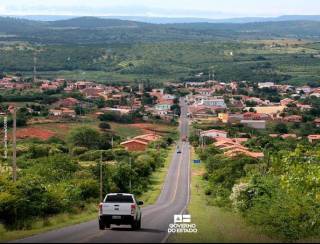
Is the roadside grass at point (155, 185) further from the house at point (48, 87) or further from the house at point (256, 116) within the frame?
the house at point (48, 87)

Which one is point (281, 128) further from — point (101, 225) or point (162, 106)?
point (101, 225)

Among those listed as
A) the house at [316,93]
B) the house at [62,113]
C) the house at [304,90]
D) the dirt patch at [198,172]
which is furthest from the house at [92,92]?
the dirt patch at [198,172]

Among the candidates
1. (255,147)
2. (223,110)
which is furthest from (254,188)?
(223,110)

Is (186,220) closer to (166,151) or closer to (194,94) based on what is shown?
(166,151)

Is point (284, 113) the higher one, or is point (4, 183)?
point (4, 183)

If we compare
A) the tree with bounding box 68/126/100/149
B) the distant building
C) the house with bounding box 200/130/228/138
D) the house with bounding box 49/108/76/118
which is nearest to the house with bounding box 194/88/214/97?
the distant building

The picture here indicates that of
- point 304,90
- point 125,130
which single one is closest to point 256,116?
point 125,130

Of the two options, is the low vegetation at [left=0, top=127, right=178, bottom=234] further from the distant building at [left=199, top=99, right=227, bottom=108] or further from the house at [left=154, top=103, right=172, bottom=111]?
the distant building at [left=199, top=99, right=227, bottom=108]
